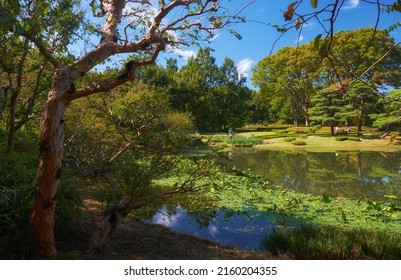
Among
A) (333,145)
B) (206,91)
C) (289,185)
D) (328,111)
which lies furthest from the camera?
(206,91)

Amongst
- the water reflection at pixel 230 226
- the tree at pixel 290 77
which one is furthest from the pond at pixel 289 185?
the tree at pixel 290 77

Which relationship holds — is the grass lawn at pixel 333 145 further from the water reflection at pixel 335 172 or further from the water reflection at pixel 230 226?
the water reflection at pixel 230 226

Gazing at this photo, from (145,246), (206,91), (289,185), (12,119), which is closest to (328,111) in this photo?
(206,91)

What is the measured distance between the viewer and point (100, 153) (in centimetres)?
702

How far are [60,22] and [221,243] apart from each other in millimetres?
4926

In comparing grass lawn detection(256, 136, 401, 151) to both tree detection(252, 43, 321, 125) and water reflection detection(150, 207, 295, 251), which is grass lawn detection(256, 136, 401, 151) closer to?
tree detection(252, 43, 321, 125)

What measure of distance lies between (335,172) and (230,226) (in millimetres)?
8138

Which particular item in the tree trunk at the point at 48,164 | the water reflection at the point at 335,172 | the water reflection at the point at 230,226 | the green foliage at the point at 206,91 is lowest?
the water reflection at the point at 230,226

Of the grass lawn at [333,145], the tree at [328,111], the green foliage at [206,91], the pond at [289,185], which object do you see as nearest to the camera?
the pond at [289,185]

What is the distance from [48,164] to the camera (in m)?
3.40

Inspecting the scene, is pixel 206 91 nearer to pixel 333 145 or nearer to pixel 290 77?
pixel 333 145

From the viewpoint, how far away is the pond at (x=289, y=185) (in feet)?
22.0

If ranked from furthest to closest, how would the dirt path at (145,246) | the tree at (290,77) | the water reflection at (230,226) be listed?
the water reflection at (230,226), the dirt path at (145,246), the tree at (290,77)
